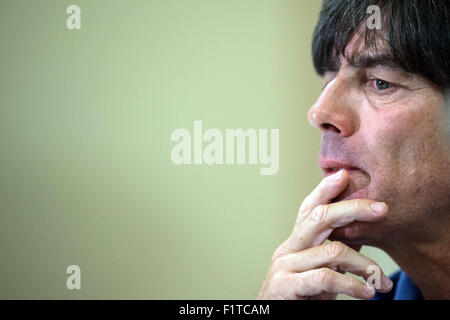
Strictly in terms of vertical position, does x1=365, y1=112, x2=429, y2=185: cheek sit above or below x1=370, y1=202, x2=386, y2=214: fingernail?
above

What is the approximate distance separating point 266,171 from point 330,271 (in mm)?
856

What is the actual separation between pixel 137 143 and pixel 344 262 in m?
0.86

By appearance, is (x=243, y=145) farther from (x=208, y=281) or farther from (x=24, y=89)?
(x=24, y=89)

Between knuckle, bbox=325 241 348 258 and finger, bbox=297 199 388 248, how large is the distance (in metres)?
0.04

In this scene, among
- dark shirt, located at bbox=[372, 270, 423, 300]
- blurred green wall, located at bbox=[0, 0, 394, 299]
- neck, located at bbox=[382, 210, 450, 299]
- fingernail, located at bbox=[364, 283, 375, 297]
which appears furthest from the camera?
blurred green wall, located at bbox=[0, 0, 394, 299]

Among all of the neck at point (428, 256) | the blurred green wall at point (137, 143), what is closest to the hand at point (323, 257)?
the neck at point (428, 256)

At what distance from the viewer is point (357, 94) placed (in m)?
0.94

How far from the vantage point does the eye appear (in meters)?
0.91

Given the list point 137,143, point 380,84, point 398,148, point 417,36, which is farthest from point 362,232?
point 137,143

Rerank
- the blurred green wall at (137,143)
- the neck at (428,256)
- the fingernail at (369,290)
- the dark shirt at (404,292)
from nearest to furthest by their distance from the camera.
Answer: the fingernail at (369,290), the neck at (428,256), the dark shirt at (404,292), the blurred green wall at (137,143)

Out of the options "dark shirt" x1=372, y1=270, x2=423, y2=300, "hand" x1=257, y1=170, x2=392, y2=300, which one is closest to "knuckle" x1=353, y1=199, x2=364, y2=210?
"hand" x1=257, y1=170, x2=392, y2=300

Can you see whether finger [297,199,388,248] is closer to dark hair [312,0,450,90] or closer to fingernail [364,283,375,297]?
fingernail [364,283,375,297]

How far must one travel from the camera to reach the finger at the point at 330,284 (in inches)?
33.4

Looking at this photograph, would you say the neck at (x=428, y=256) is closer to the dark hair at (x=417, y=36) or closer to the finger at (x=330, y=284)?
the finger at (x=330, y=284)
